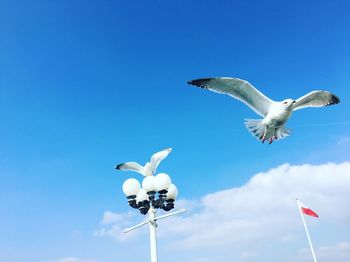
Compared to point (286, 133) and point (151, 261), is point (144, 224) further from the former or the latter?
point (286, 133)

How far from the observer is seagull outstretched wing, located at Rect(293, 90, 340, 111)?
11.1 meters

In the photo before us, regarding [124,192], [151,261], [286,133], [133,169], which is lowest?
[151,261]

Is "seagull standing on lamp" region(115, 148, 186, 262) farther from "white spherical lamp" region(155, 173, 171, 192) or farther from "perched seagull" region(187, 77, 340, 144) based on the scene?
"perched seagull" region(187, 77, 340, 144)

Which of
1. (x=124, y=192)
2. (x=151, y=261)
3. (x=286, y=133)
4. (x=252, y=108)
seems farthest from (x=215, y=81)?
(x=151, y=261)

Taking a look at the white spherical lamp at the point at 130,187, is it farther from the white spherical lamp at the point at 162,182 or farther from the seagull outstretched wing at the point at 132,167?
the white spherical lamp at the point at 162,182

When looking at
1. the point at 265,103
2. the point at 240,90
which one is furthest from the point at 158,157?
the point at 265,103

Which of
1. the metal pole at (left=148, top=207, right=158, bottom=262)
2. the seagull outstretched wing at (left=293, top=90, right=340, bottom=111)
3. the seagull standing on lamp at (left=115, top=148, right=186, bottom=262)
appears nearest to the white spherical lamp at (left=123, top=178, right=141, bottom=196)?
the seagull standing on lamp at (left=115, top=148, right=186, bottom=262)

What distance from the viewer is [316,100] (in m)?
11.5

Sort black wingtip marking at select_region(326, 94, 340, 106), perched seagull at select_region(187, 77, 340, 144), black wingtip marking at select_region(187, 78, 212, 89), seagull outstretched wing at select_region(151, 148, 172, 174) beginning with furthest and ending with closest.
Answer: black wingtip marking at select_region(326, 94, 340, 106)
perched seagull at select_region(187, 77, 340, 144)
black wingtip marking at select_region(187, 78, 212, 89)
seagull outstretched wing at select_region(151, 148, 172, 174)

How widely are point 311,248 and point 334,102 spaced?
196 inches

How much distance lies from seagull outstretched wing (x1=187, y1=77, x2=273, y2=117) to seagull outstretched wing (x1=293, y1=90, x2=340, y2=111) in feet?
2.93

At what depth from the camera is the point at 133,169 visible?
9320 millimetres

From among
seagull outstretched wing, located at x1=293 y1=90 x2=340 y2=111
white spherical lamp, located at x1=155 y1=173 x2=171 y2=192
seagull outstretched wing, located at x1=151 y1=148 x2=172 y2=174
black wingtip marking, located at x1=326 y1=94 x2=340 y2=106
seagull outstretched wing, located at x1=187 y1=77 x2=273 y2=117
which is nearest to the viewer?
white spherical lamp, located at x1=155 y1=173 x2=171 y2=192

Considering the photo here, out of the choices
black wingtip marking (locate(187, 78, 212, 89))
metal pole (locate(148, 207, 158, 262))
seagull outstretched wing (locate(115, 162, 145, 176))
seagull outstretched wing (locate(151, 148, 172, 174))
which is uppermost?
black wingtip marking (locate(187, 78, 212, 89))
